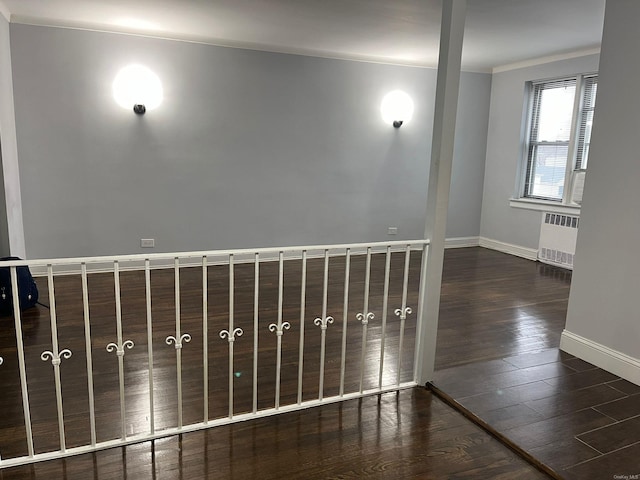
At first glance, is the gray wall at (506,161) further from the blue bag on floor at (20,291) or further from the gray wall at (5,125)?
the gray wall at (5,125)

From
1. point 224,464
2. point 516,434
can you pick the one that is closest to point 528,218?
point 516,434

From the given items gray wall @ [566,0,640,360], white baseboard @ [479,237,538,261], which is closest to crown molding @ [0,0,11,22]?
gray wall @ [566,0,640,360]

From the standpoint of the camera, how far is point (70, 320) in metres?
3.64

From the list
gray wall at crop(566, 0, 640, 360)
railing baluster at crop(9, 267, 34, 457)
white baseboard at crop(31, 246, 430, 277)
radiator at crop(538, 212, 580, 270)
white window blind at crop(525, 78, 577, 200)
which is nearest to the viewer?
railing baluster at crop(9, 267, 34, 457)

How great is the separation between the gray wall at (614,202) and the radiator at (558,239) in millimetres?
2704

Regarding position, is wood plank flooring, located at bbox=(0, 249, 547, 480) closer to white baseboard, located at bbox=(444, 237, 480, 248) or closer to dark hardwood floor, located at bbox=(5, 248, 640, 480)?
dark hardwood floor, located at bbox=(5, 248, 640, 480)

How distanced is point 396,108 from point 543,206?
2.27 metres

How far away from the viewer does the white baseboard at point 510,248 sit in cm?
620

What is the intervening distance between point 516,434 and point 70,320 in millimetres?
3227

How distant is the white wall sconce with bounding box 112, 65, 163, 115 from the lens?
471 centimetres

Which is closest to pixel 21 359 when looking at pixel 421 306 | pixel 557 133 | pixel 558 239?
pixel 421 306

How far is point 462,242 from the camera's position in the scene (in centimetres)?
691

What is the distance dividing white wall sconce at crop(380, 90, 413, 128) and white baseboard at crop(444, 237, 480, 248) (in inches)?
74.4

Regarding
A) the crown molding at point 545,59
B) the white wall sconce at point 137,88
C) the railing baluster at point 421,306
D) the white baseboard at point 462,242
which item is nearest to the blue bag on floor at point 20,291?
the white wall sconce at point 137,88
